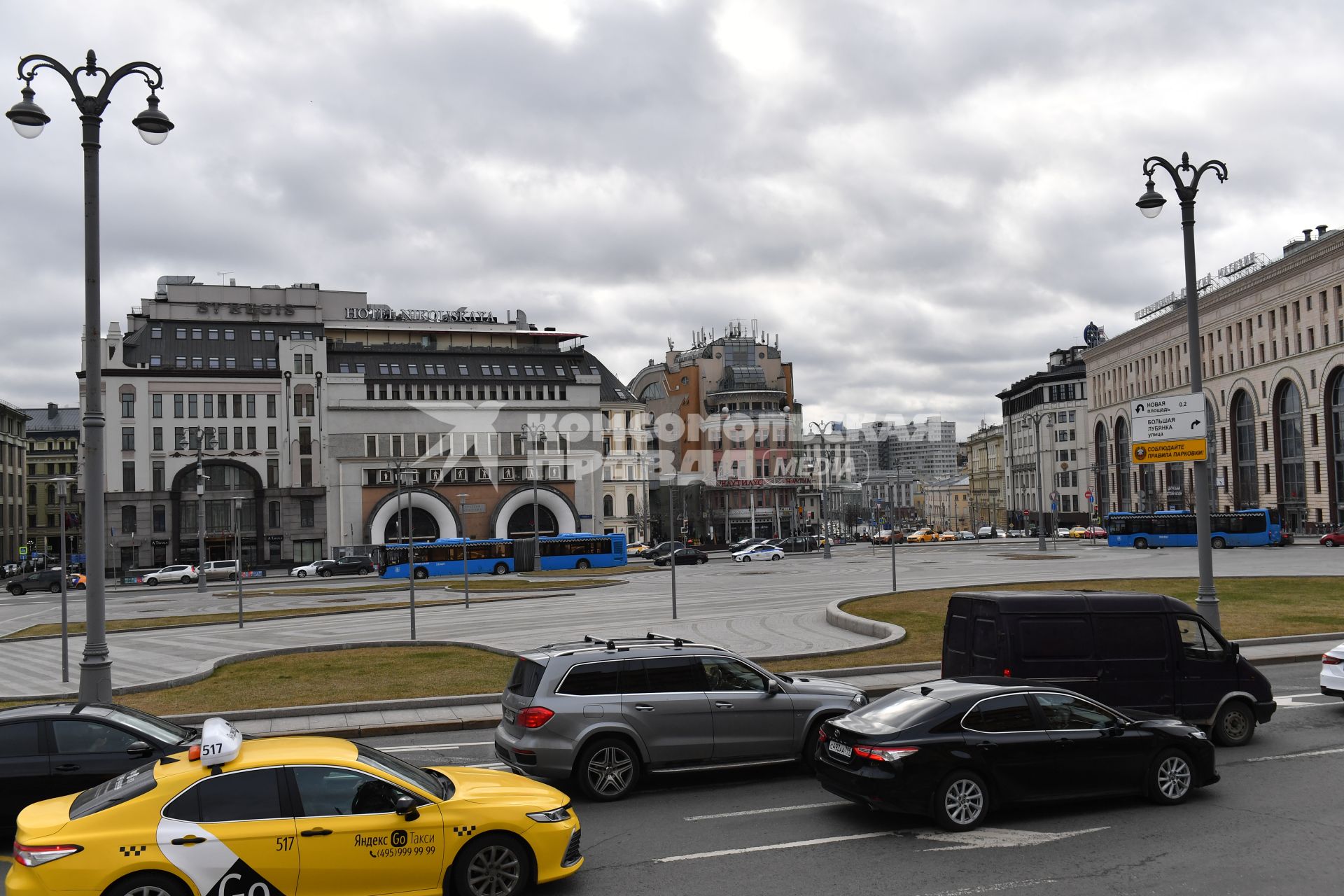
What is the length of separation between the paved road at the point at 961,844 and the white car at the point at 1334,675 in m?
3.63

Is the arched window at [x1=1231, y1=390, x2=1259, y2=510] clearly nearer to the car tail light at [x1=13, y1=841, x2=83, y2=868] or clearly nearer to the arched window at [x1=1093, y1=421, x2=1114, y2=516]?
the arched window at [x1=1093, y1=421, x2=1114, y2=516]

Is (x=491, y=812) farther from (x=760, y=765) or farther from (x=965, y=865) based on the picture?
(x=760, y=765)

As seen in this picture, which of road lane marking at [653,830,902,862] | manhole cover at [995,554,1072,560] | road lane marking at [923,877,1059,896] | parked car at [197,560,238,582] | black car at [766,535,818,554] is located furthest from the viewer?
black car at [766,535,818,554]

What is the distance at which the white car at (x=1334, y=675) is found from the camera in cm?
1578

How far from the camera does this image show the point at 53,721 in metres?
10.4

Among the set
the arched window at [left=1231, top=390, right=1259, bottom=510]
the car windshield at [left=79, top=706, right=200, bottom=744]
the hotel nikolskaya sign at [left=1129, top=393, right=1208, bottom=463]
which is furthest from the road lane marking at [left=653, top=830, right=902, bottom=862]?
the arched window at [left=1231, top=390, right=1259, bottom=510]

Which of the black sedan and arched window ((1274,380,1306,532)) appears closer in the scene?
the black sedan

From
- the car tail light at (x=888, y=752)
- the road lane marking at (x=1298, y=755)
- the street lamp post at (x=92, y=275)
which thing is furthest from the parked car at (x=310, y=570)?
the car tail light at (x=888, y=752)

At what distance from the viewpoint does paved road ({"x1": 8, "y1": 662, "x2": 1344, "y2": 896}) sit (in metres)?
8.70

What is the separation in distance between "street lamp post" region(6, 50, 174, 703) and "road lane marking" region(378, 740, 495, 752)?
422cm

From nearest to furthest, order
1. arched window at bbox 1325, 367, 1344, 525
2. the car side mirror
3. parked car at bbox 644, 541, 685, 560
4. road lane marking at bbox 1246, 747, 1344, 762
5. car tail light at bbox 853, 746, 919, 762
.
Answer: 1. the car side mirror
2. car tail light at bbox 853, 746, 919, 762
3. road lane marking at bbox 1246, 747, 1344, 762
4. parked car at bbox 644, 541, 685, 560
5. arched window at bbox 1325, 367, 1344, 525

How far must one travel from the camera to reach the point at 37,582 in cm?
6300

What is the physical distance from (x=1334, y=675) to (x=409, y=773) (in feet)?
47.1

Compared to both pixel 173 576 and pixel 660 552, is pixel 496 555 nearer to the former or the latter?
pixel 660 552
